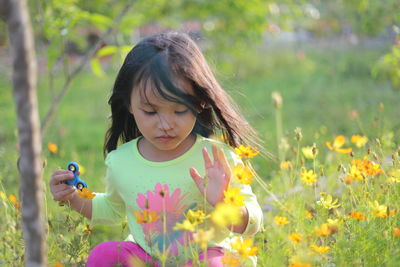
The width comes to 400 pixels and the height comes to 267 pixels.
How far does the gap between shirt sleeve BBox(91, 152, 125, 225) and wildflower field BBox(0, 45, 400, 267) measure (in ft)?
0.36

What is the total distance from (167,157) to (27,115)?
3.18 feet

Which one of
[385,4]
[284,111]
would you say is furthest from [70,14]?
[284,111]

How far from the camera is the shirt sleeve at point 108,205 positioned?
7.30 ft

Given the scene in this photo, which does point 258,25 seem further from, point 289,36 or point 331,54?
point 289,36

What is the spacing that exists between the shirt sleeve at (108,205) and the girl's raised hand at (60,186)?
7.4 inches

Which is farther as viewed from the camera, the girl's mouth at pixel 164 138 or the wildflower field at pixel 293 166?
the girl's mouth at pixel 164 138

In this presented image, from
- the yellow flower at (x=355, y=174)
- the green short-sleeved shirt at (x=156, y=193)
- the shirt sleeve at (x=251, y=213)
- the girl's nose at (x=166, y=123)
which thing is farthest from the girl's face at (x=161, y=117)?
the yellow flower at (x=355, y=174)

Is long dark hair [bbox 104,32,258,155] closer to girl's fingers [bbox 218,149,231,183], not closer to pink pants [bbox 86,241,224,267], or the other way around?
girl's fingers [bbox 218,149,231,183]

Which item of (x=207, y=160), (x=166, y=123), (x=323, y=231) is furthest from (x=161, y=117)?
(x=323, y=231)

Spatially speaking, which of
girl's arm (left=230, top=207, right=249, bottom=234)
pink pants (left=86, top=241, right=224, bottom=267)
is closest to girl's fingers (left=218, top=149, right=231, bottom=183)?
girl's arm (left=230, top=207, right=249, bottom=234)

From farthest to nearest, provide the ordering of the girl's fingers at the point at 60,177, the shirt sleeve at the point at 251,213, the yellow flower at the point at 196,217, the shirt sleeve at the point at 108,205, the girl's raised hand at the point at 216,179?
the shirt sleeve at the point at 108,205
the girl's fingers at the point at 60,177
the shirt sleeve at the point at 251,213
the girl's raised hand at the point at 216,179
the yellow flower at the point at 196,217

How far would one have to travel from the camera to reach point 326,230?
63.9 inches

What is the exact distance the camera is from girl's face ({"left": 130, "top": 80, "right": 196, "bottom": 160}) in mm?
1934

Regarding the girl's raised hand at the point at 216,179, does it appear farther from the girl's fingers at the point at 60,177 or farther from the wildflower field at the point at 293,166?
the girl's fingers at the point at 60,177
